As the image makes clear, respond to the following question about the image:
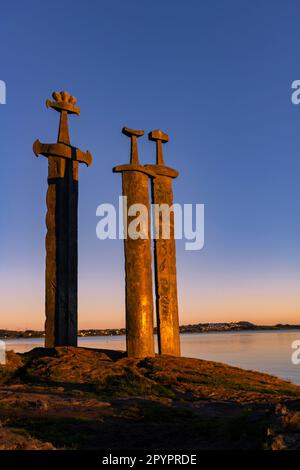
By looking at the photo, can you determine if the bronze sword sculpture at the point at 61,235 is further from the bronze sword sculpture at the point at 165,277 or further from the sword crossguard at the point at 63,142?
the bronze sword sculpture at the point at 165,277

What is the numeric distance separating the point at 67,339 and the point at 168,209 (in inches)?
200

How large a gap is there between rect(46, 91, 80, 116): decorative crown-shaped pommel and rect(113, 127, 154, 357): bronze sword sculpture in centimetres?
280

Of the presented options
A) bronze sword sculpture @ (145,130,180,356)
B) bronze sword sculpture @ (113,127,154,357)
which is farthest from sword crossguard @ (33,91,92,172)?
bronze sword sculpture @ (145,130,180,356)

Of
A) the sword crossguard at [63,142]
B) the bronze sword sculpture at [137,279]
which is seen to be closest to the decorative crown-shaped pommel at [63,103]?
the sword crossguard at [63,142]

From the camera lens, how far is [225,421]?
792cm

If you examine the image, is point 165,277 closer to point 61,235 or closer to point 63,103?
point 61,235

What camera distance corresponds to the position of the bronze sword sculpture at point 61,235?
14.8m

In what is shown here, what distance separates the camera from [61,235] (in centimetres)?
1519

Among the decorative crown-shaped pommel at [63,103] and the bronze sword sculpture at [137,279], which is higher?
the decorative crown-shaped pommel at [63,103]

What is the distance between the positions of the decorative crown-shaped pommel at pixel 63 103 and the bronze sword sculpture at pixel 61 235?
3 cm

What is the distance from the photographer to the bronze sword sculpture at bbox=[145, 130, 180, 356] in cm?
1577

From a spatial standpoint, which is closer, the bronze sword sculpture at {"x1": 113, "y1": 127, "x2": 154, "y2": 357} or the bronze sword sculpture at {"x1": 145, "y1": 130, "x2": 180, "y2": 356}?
the bronze sword sculpture at {"x1": 113, "y1": 127, "x2": 154, "y2": 357}

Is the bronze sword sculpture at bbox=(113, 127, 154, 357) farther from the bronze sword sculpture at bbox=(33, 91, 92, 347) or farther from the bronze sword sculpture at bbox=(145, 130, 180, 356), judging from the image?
the bronze sword sculpture at bbox=(33, 91, 92, 347)
